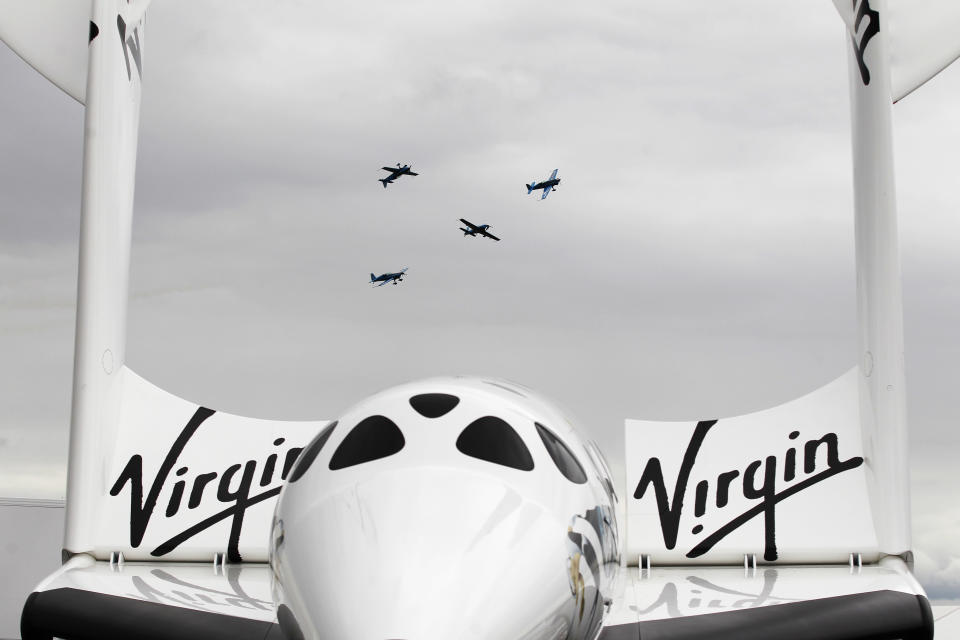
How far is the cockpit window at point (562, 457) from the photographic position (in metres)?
4.57

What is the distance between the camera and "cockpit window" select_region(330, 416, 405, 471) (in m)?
4.32

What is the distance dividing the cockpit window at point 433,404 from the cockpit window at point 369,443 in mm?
148

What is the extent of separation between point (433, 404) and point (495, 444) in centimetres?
36

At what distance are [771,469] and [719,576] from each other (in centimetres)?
129

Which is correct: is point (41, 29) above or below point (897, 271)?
above

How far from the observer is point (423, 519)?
3.95 m

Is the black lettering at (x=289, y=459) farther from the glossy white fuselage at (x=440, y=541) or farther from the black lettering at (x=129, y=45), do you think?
the black lettering at (x=129, y=45)

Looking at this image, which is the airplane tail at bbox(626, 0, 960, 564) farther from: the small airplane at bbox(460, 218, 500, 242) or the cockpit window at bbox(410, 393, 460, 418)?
the small airplane at bbox(460, 218, 500, 242)

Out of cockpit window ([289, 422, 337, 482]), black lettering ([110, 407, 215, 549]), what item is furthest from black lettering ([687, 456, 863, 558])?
black lettering ([110, 407, 215, 549])

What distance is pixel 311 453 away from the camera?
4598mm

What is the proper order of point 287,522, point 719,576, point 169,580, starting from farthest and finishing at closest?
point 719,576 → point 169,580 → point 287,522

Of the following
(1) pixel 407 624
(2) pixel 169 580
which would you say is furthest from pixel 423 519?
(2) pixel 169 580

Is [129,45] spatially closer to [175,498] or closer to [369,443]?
[175,498]

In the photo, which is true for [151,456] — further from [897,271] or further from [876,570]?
[897,271]
